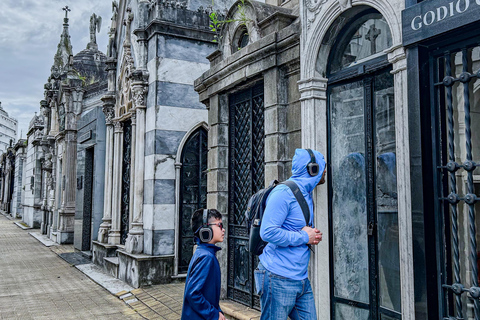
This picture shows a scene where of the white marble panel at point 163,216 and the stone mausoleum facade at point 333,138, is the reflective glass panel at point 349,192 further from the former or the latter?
the white marble panel at point 163,216

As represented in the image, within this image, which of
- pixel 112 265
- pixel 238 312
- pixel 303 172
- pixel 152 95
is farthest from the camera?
pixel 112 265

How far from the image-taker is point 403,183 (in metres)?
3.45

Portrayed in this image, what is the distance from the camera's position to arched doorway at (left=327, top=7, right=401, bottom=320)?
3.92 meters

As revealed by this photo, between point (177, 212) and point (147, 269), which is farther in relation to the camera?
point (177, 212)

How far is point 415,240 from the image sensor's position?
3.30 meters

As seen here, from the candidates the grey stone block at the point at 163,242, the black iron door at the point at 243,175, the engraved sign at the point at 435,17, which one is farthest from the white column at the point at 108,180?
the engraved sign at the point at 435,17

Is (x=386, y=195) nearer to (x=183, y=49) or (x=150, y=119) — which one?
(x=150, y=119)

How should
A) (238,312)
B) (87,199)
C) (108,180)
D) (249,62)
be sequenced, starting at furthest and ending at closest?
(87,199) → (108,180) → (249,62) → (238,312)

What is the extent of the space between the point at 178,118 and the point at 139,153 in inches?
46.4

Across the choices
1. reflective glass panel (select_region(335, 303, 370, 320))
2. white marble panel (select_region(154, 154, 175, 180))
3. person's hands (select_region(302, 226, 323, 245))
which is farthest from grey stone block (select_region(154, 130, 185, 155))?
person's hands (select_region(302, 226, 323, 245))

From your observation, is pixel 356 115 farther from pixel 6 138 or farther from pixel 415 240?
pixel 6 138

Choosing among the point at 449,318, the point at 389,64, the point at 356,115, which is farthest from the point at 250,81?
the point at 449,318

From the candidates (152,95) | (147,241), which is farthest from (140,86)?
(147,241)

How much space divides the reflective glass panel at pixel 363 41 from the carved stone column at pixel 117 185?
781 centimetres
